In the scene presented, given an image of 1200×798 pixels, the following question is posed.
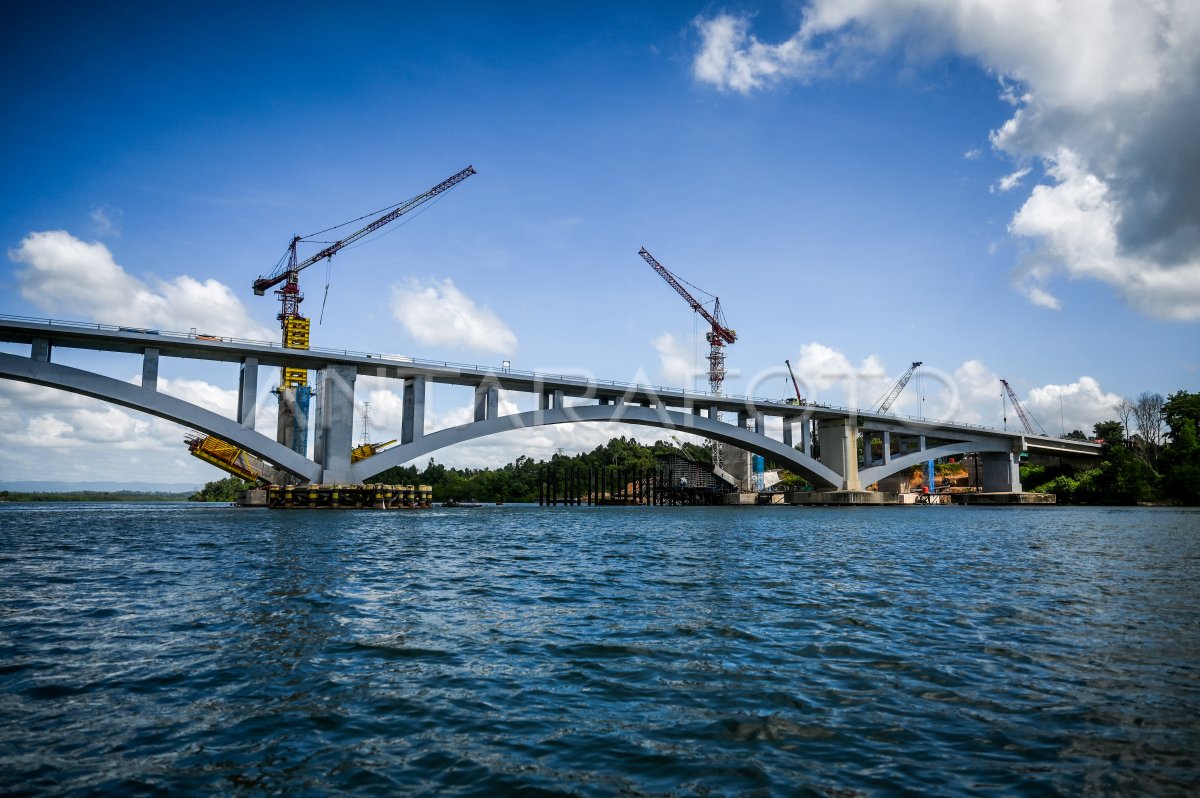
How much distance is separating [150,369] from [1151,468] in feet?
366

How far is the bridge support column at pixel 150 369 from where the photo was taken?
158ft

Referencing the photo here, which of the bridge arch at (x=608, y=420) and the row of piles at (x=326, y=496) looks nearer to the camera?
the row of piles at (x=326, y=496)

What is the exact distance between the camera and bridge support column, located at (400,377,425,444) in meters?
59.6

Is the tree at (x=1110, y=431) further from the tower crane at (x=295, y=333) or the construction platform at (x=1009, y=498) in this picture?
the tower crane at (x=295, y=333)

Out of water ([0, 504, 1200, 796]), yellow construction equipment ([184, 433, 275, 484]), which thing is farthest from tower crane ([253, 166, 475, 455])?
water ([0, 504, 1200, 796])

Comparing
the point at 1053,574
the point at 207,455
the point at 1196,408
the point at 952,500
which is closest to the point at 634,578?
the point at 1053,574

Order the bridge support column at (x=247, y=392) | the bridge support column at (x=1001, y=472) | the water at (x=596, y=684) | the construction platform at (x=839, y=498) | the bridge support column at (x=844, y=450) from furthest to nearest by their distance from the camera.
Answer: the bridge support column at (x=1001, y=472) < the bridge support column at (x=844, y=450) < the construction platform at (x=839, y=498) < the bridge support column at (x=247, y=392) < the water at (x=596, y=684)

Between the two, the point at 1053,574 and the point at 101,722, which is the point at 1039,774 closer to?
the point at 101,722

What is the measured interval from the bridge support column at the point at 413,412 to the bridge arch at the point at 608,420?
0.99 m

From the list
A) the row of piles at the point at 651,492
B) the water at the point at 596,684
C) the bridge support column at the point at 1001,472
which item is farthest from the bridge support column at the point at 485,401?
the bridge support column at the point at 1001,472

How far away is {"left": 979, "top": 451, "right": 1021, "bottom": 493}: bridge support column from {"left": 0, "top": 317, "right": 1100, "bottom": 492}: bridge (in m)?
27.2

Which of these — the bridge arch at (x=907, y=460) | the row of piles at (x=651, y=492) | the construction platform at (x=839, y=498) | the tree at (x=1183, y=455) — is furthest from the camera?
the row of piles at (x=651, y=492)

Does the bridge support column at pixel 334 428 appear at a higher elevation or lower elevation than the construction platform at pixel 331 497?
higher

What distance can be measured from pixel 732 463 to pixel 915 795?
346ft
